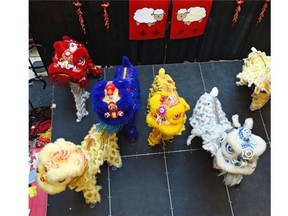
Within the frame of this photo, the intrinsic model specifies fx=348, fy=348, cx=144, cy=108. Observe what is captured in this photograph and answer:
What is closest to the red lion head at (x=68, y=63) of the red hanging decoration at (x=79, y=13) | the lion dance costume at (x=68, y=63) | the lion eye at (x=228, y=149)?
the lion dance costume at (x=68, y=63)

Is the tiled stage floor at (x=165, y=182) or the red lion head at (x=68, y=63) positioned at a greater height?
the red lion head at (x=68, y=63)

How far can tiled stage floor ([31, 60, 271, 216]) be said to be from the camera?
2.65m

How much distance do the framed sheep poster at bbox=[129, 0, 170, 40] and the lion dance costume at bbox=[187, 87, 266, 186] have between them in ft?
2.49

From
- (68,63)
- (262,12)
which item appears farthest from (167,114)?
(262,12)

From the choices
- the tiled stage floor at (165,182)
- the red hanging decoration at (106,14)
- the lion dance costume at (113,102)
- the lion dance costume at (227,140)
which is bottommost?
the tiled stage floor at (165,182)

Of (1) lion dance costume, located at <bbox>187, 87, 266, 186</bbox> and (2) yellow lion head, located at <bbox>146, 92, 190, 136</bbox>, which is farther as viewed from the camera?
(2) yellow lion head, located at <bbox>146, 92, 190, 136</bbox>

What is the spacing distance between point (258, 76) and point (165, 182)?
43.9 inches

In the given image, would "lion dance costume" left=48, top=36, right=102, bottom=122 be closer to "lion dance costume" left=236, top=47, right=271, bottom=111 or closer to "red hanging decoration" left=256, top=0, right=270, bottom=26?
"lion dance costume" left=236, top=47, right=271, bottom=111

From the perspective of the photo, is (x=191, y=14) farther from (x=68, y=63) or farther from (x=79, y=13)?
(x=68, y=63)

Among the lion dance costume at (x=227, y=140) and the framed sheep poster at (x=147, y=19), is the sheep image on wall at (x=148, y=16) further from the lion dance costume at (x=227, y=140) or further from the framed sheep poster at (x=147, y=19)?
the lion dance costume at (x=227, y=140)

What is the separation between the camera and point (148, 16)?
2836 mm

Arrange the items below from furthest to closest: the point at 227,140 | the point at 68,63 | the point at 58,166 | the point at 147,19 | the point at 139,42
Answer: the point at 139,42
the point at 147,19
the point at 68,63
the point at 227,140
the point at 58,166

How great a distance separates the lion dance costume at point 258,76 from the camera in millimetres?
2734

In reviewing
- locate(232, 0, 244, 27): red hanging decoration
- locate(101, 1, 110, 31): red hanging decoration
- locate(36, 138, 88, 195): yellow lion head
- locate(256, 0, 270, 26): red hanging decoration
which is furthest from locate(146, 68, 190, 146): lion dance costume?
locate(256, 0, 270, 26): red hanging decoration
